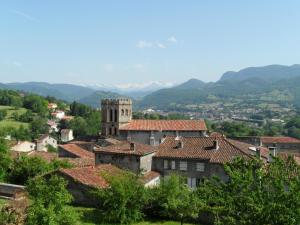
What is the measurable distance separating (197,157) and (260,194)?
82.7 feet

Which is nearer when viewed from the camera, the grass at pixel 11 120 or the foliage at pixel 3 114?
the grass at pixel 11 120

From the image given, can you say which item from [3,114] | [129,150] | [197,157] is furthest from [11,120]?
[197,157]

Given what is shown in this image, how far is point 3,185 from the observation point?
3816cm

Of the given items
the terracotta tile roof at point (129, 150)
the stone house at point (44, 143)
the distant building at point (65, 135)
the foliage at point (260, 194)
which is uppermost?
the foliage at point (260, 194)

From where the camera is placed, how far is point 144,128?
251 feet

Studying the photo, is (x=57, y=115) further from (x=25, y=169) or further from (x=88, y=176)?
(x=88, y=176)

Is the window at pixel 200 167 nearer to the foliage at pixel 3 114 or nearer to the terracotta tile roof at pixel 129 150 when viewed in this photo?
the terracotta tile roof at pixel 129 150

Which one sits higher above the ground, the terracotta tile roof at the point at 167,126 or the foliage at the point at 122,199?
the terracotta tile roof at the point at 167,126

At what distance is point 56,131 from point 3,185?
12547 cm

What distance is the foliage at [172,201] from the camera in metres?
33.0

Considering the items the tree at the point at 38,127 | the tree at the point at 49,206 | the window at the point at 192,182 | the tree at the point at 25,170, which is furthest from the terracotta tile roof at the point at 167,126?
the tree at the point at 38,127

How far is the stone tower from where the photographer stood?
270 feet

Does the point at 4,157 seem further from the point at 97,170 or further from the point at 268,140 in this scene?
the point at 268,140

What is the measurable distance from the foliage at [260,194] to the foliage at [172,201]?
35.1ft
